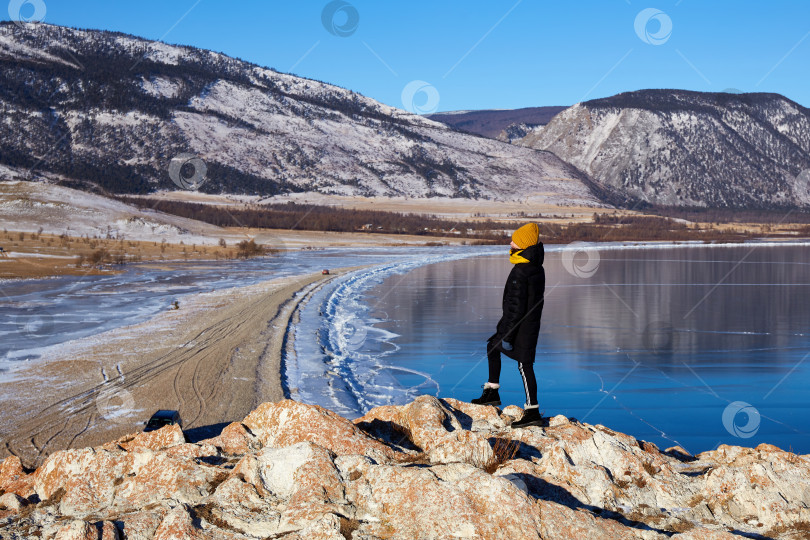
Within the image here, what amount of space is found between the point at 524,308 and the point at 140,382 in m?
7.03

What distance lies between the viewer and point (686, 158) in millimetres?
182625

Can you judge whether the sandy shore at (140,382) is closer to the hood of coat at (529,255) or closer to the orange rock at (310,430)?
the orange rock at (310,430)

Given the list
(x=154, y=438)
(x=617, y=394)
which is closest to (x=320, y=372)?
(x=617, y=394)

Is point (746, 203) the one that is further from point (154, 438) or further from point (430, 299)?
point (154, 438)

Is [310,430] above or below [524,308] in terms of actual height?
below

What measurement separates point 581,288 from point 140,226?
141 ft

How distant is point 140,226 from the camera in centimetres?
6162

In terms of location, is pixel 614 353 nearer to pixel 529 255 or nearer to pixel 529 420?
pixel 529 255

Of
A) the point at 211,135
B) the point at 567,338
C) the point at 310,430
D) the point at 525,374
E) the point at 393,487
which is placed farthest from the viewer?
the point at 211,135

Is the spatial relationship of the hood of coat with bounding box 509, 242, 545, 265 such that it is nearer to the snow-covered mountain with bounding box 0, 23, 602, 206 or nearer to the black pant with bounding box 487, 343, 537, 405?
the black pant with bounding box 487, 343, 537, 405

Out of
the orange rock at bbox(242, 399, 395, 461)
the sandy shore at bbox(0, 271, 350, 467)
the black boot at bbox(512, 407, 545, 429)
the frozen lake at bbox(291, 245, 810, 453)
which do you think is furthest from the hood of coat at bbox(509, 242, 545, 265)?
the sandy shore at bbox(0, 271, 350, 467)

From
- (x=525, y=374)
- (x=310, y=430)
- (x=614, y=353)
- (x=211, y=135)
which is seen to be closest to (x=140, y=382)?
(x=525, y=374)

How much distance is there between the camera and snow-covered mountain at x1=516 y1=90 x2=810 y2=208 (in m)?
177

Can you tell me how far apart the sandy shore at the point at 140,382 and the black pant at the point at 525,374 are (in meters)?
2.90
